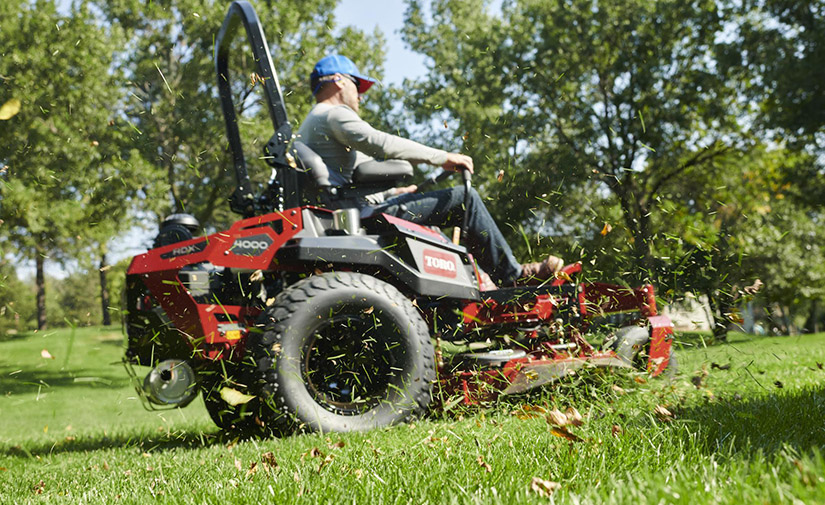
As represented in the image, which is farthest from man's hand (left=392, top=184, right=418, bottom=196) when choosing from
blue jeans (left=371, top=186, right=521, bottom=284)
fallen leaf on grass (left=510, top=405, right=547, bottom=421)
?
fallen leaf on grass (left=510, top=405, right=547, bottom=421)

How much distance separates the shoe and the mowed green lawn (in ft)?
2.50

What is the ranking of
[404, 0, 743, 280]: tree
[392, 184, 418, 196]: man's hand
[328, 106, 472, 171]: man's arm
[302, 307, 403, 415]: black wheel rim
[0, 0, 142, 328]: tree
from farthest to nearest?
[404, 0, 743, 280]: tree
[0, 0, 142, 328]: tree
[392, 184, 418, 196]: man's hand
[328, 106, 472, 171]: man's arm
[302, 307, 403, 415]: black wheel rim

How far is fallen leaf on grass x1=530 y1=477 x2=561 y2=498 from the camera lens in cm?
181

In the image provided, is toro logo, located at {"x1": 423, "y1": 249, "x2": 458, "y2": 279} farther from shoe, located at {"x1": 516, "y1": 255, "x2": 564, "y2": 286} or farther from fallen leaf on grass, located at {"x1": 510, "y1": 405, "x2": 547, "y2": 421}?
fallen leaf on grass, located at {"x1": 510, "y1": 405, "x2": 547, "y2": 421}

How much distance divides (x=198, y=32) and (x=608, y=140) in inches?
436

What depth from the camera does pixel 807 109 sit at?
47.5ft

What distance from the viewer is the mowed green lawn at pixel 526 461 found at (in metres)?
1.73

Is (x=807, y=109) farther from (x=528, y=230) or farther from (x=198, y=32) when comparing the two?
Result: (x=198, y=32)

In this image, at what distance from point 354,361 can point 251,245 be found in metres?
0.85

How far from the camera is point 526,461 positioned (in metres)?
2.16

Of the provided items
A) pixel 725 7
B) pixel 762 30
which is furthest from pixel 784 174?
pixel 725 7

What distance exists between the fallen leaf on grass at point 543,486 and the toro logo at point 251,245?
218 centimetres

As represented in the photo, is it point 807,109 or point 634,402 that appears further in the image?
point 807,109

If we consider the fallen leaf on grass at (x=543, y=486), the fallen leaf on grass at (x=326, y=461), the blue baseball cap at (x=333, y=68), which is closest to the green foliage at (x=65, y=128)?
the blue baseball cap at (x=333, y=68)
